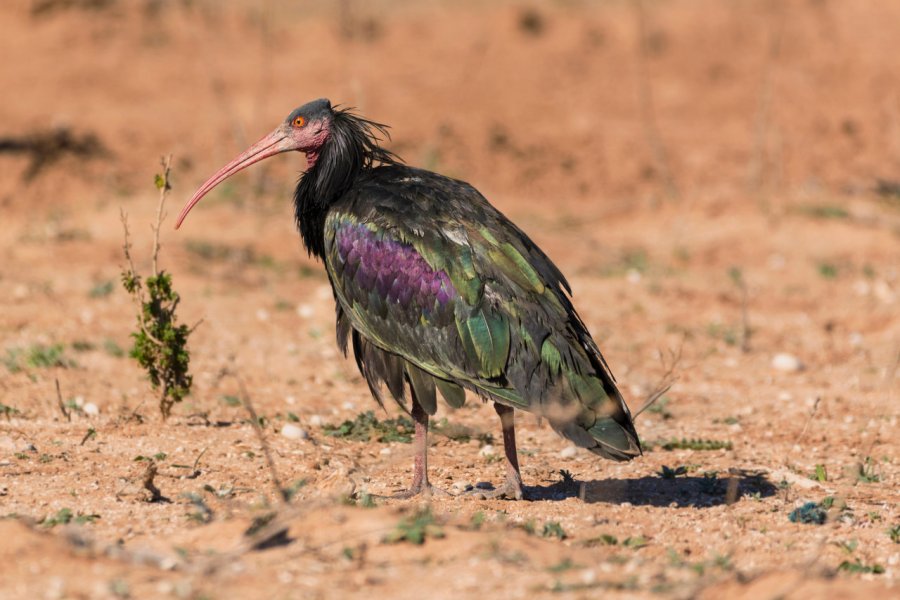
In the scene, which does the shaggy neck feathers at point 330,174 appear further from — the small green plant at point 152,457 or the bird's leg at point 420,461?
the small green plant at point 152,457

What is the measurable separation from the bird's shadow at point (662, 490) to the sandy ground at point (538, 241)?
3 cm

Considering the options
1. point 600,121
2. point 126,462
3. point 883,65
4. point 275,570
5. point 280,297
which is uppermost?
point 883,65

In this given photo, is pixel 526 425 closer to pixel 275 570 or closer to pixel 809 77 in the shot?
pixel 275 570

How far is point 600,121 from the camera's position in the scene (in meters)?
22.2

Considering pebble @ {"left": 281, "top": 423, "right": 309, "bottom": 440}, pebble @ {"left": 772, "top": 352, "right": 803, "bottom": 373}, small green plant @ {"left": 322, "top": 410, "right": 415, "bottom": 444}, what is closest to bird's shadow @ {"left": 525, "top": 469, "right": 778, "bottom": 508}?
small green plant @ {"left": 322, "top": 410, "right": 415, "bottom": 444}

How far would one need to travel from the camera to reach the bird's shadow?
723cm

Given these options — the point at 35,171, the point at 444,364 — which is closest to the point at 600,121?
the point at 35,171

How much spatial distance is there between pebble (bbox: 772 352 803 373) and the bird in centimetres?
400

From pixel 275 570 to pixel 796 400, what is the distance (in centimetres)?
592

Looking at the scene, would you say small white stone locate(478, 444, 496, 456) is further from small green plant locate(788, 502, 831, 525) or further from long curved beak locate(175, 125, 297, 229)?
long curved beak locate(175, 125, 297, 229)

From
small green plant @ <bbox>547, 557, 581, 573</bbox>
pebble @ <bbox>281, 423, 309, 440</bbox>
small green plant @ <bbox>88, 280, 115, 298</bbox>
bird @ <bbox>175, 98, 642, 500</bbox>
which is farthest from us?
small green plant @ <bbox>88, 280, 115, 298</bbox>

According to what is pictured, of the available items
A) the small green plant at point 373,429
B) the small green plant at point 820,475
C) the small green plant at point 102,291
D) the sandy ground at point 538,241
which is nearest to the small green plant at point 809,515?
the sandy ground at point 538,241

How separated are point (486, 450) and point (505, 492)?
126cm

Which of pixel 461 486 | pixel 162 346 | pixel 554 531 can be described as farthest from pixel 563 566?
pixel 162 346
